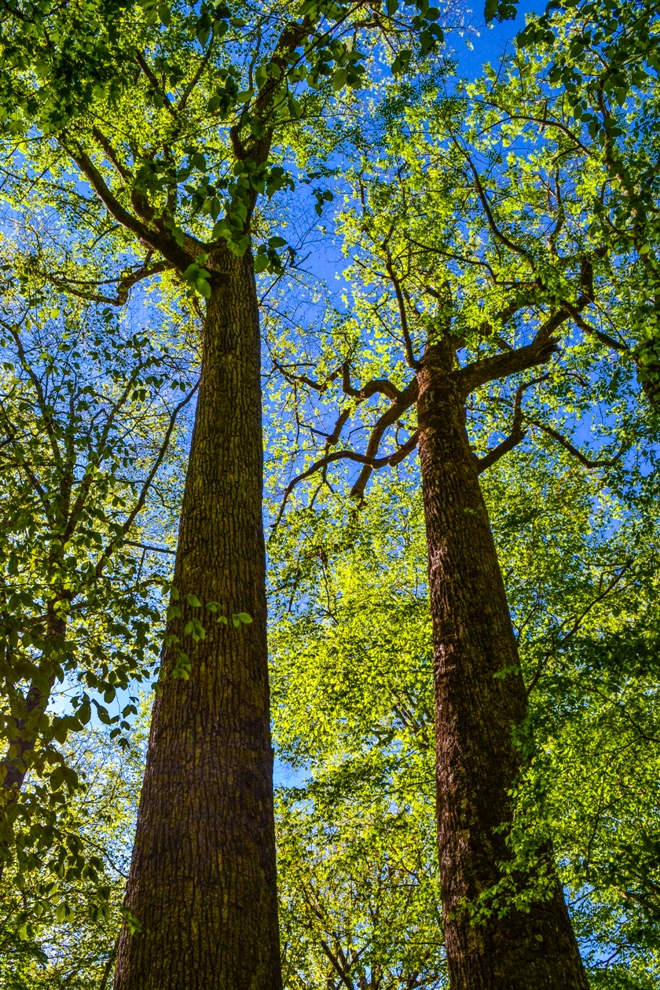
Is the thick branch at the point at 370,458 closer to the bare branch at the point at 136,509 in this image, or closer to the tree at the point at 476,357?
the tree at the point at 476,357

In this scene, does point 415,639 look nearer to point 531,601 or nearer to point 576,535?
point 576,535

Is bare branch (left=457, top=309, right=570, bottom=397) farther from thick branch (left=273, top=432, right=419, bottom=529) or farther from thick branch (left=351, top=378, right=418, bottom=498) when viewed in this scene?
thick branch (left=273, top=432, right=419, bottom=529)

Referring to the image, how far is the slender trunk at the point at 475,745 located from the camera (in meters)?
4.09

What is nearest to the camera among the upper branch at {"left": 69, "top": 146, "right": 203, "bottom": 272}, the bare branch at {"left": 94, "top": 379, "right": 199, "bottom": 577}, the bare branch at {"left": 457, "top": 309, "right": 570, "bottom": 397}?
the bare branch at {"left": 94, "top": 379, "right": 199, "bottom": 577}

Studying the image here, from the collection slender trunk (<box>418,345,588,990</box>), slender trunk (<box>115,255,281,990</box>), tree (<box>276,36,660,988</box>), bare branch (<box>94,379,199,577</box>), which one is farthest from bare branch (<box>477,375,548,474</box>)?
slender trunk (<box>115,255,281,990</box>)

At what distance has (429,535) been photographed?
708cm

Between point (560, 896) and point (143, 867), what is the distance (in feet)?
9.07

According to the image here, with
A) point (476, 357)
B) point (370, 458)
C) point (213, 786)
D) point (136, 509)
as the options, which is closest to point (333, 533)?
point (370, 458)

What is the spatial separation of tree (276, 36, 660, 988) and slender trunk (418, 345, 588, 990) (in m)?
0.01

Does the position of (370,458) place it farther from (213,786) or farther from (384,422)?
(213,786)

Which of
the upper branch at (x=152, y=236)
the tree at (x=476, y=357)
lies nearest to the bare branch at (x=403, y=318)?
the tree at (x=476, y=357)

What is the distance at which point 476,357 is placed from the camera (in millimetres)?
10523

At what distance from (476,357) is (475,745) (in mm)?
6835

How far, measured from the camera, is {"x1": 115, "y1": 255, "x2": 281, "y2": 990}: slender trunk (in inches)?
116
